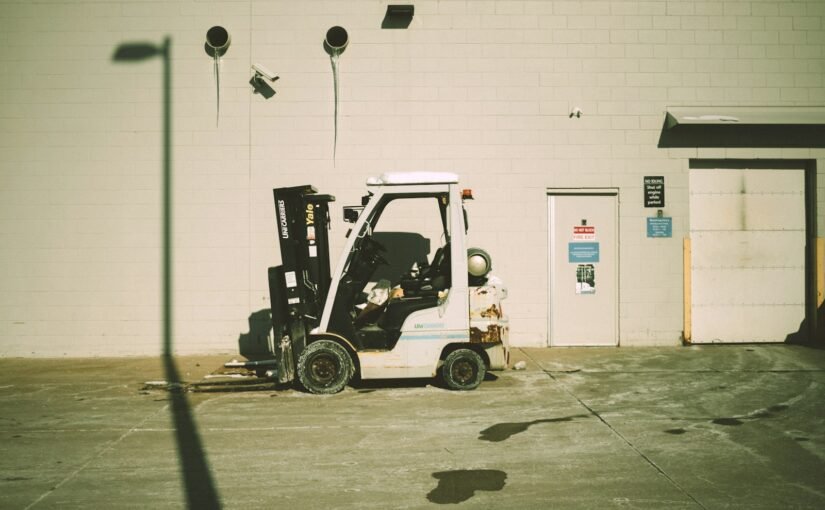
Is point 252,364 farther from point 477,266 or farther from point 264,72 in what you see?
point 264,72

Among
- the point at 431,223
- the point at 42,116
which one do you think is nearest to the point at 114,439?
the point at 431,223

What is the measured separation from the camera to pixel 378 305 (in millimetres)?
8508

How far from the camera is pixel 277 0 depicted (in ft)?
36.7

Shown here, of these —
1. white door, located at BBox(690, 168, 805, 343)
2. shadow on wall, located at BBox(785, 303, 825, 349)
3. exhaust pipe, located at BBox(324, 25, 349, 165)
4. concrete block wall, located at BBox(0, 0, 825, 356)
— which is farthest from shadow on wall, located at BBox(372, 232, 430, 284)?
shadow on wall, located at BBox(785, 303, 825, 349)

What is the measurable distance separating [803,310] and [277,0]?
10.0 m

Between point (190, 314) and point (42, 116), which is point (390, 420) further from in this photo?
point (42, 116)

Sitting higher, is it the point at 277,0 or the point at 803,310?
the point at 277,0

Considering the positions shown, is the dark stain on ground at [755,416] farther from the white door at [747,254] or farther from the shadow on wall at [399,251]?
the shadow on wall at [399,251]

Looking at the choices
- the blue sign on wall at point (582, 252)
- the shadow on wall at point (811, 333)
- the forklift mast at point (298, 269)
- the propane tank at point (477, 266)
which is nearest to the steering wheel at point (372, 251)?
the forklift mast at point (298, 269)

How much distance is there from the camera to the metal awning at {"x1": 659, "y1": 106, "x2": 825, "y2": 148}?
1134cm

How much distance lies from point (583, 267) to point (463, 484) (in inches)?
271

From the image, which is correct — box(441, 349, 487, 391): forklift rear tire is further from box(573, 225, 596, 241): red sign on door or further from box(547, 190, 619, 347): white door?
box(573, 225, 596, 241): red sign on door

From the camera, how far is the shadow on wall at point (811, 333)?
11398 mm

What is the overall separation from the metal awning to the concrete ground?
379 centimetres
